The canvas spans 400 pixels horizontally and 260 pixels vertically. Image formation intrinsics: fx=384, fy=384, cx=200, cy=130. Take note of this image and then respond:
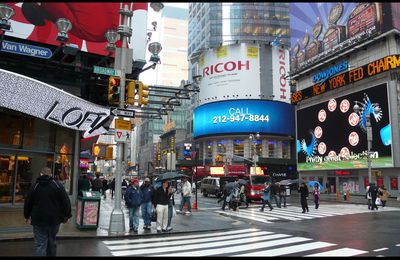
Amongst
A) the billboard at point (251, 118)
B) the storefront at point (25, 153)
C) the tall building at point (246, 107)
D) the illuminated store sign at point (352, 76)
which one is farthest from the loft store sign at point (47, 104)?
the billboard at point (251, 118)

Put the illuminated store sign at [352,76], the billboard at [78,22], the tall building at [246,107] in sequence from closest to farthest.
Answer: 1. the billboard at [78,22]
2. the illuminated store sign at [352,76]
3. the tall building at [246,107]

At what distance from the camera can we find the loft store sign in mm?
12648

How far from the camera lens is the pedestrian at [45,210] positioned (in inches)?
297

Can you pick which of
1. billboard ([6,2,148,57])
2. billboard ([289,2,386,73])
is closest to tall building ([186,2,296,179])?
billboard ([289,2,386,73])

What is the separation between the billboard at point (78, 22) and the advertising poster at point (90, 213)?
685 cm

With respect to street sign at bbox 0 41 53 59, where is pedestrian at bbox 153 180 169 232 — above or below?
below

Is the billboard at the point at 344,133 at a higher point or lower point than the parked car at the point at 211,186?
higher

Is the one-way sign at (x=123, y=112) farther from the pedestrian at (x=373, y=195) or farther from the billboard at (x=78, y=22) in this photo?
the pedestrian at (x=373, y=195)

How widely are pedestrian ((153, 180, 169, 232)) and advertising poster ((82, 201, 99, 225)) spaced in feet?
6.83

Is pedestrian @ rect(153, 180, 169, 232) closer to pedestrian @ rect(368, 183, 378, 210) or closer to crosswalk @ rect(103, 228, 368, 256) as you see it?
crosswalk @ rect(103, 228, 368, 256)

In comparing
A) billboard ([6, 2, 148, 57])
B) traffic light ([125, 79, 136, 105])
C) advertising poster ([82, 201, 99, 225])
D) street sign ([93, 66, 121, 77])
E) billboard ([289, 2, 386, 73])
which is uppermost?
billboard ([289, 2, 386, 73])

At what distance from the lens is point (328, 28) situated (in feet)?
183

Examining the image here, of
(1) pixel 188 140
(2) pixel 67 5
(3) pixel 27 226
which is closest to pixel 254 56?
(1) pixel 188 140

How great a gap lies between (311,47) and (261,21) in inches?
1521
